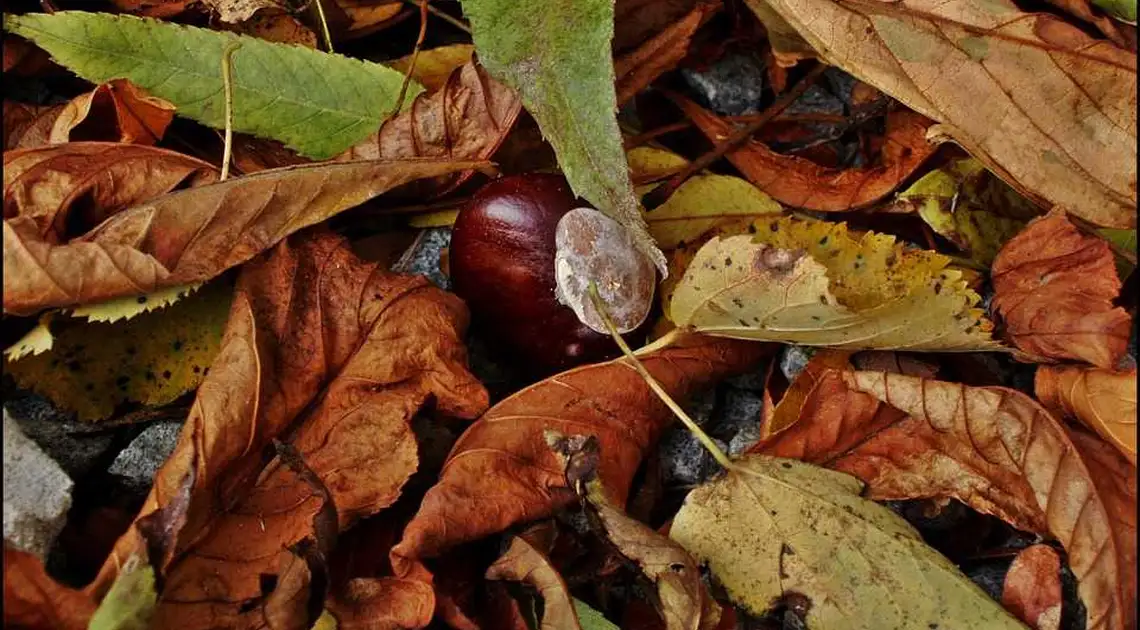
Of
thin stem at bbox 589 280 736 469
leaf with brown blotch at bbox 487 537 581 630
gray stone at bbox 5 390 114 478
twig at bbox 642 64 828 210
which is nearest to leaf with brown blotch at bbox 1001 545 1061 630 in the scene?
thin stem at bbox 589 280 736 469

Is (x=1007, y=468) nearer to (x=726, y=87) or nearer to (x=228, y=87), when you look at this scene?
(x=726, y=87)

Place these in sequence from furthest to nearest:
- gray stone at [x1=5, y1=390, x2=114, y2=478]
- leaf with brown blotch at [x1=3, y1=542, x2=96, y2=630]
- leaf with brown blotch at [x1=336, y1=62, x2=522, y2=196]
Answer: leaf with brown blotch at [x1=336, y1=62, x2=522, y2=196]
gray stone at [x1=5, y1=390, x2=114, y2=478]
leaf with brown blotch at [x1=3, y1=542, x2=96, y2=630]

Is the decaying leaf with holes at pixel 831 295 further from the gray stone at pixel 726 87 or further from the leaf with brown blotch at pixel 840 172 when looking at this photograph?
the gray stone at pixel 726 87

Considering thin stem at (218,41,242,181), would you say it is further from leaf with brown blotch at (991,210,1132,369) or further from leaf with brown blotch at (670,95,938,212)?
leaf with brown blotch at (991,210,1132,369)

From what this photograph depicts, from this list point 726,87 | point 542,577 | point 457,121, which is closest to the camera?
point 542,577

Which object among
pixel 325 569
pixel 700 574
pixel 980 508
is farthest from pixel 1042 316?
pixel 325 569

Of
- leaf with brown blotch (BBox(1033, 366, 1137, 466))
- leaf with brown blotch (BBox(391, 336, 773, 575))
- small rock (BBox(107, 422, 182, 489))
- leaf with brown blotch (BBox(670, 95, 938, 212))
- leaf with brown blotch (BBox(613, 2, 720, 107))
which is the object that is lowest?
small rock (BBox(107, 422, 182, 489))

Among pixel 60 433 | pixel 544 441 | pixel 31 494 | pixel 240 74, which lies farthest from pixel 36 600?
pixel 240 74
